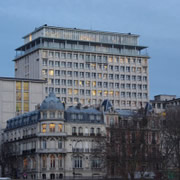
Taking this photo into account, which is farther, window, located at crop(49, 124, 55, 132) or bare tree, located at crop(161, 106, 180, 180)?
window, located at crop(49, 124, 55, 132)

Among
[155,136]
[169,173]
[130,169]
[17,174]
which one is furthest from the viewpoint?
[17,174]

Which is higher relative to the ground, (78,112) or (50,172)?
(78,112)

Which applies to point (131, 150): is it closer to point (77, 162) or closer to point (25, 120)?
point (77, 162)

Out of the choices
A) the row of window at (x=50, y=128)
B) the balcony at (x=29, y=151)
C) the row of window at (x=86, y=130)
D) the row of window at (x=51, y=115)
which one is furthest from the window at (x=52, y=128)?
the balcony at (x=29, y=151)

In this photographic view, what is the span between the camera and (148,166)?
129875 mm

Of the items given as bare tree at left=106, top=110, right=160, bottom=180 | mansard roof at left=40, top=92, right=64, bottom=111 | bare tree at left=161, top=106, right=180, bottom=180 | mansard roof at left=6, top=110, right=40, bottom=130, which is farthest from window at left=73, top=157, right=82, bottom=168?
bare tree at left=106, top=110, right=160, bottom=180

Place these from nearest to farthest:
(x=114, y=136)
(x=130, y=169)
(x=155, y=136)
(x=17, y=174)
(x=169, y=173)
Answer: (x=130, y=169)
(x=114, y=136)
(x=169, y=173)
(x=155, y=136)
(x=17, y=174)

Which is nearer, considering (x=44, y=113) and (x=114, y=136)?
(x=114, y=136)

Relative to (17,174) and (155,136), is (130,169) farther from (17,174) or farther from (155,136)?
(17,174)

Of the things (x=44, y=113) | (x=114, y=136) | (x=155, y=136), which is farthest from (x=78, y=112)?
(x=114, y=136)

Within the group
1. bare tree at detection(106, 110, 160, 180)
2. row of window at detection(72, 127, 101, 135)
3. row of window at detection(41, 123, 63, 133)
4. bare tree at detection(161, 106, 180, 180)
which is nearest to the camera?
bare tree at detection(106, 110, 160, 180)

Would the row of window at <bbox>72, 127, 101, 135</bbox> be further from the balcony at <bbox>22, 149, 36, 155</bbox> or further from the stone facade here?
the balcony at <bbox>22, 149, 36, 155</bbox>

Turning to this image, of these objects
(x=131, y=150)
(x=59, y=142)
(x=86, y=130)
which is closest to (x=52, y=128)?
(x=59, y=142)

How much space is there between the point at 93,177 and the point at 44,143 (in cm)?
1606
